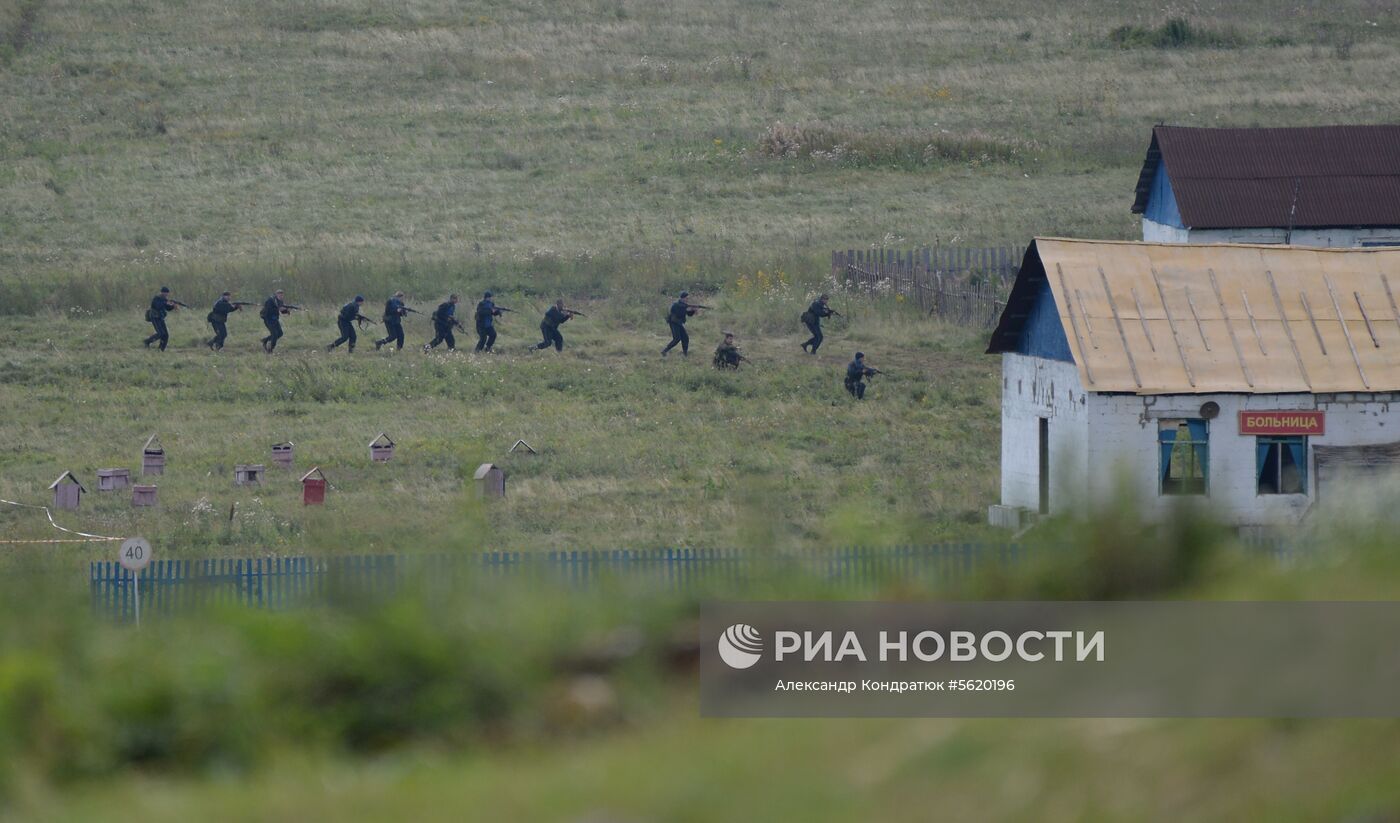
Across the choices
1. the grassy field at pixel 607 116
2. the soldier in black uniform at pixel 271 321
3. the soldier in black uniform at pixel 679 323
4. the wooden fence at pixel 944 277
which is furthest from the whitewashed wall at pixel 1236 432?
→ the grassy field at pixel 607 116

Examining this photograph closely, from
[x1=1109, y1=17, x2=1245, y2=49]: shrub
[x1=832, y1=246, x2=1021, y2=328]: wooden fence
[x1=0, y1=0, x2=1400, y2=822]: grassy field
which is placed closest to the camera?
[x1=0, y1=0, x2=1400, y2=822]: grassy field

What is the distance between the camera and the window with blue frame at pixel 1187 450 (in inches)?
660

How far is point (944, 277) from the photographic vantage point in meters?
33.5

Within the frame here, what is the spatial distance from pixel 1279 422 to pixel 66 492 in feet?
44.3

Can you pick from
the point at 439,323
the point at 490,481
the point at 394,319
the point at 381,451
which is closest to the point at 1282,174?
the point at 439,323

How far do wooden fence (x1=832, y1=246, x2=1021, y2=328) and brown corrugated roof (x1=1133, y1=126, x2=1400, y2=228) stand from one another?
3.84m

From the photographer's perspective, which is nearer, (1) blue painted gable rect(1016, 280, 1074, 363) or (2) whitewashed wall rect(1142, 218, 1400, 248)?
(1) blue painted gable rect(1016, 280, 1074, 363)

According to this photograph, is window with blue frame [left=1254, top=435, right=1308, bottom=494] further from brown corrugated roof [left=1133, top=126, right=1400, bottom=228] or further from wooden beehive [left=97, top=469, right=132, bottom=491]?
brown corrugated roof [left=1133, top=126, right=1400, bottom=228]

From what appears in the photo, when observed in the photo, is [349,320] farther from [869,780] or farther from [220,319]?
[869,780]

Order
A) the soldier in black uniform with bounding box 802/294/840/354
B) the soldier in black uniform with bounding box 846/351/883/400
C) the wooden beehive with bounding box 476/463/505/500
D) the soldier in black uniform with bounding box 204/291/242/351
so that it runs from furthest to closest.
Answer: the soldier in black uniform with bounding box 204/291/242/351 < the soldier in black uniform with bounding box 802/294/840/354 < the soldier in black uniform with bounding box 846/351/883/400 < the wooden beehive with bounding box 476/463/505/500

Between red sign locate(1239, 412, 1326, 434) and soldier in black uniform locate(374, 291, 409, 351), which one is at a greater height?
soldier in black uniform locate(374, 291, 409, 351)

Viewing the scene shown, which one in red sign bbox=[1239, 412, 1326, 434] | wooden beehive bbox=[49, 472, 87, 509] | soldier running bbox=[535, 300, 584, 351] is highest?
soldier running bbox=[535, 300, 584, 351]

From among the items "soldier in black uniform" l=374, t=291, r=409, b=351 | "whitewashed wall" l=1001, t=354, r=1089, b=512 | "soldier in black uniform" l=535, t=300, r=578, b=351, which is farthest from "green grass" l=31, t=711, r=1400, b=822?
"soldier in black uniform" l=374, t=291, r=409, b=351

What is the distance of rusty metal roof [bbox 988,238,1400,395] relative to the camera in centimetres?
1666
